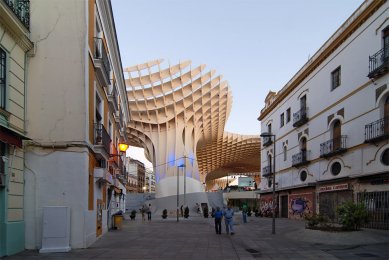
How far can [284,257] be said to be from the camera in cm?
1298

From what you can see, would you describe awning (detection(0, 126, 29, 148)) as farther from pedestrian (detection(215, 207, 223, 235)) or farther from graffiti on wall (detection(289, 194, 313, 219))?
graffiti on wall (detection(289, 194, 313, 219))

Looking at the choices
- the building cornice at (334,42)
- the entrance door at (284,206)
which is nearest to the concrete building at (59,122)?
the building cornice at (334,42)

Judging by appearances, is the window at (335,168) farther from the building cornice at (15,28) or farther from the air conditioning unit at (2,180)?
the air conditioning unit at (2,180)

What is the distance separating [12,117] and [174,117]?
5158 cm

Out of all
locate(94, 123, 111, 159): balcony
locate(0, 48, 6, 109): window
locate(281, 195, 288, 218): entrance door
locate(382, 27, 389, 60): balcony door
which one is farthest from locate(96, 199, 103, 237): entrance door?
locate(281, 195, 288, 218): entrance door

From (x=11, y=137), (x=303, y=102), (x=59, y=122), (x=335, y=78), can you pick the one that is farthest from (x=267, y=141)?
(x=11, y=137)

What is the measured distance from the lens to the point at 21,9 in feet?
44.1

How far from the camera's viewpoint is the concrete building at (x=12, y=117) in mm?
11992

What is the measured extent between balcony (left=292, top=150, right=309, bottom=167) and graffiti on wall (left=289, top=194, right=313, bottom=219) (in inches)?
96.8

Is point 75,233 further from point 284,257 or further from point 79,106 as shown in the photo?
point 284,257

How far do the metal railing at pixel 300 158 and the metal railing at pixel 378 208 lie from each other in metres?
10.8

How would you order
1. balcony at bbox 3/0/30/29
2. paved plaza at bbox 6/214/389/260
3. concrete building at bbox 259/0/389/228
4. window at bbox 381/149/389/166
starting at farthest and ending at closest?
concrete building at bbox 259/0/389/228 < window at bbox 381/149/389/166 < paved plaza at bbox 6/214/389/260 < balcony at bbox 3/0/30/29

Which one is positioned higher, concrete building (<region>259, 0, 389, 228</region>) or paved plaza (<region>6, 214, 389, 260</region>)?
concrete building (<region>259, 0, 389, 228</region>)

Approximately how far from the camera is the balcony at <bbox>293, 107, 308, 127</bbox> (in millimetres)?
33656
